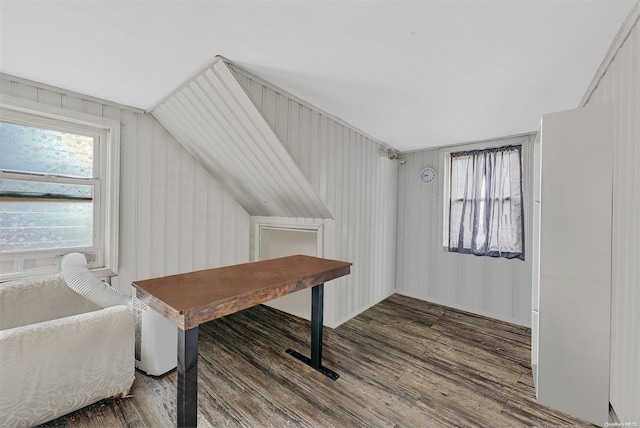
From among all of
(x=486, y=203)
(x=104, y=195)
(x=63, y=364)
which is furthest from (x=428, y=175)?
(x=63, y=364)

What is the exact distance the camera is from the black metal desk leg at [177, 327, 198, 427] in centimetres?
116

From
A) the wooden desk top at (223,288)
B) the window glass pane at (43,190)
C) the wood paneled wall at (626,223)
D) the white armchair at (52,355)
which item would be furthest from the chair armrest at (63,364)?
the wood paneled wall at (626,223)

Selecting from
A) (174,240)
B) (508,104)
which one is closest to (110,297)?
(174,240)

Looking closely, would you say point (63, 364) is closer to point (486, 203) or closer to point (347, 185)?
point (347, 185)

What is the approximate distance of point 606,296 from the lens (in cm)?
152

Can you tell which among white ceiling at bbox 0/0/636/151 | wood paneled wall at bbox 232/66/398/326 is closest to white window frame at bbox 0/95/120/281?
white ceiling at bbox 0/0/636/151

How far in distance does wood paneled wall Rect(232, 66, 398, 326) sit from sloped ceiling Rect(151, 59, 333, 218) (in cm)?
11

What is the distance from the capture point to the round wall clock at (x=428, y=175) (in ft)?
12.5

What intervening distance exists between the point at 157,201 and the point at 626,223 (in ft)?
11.4

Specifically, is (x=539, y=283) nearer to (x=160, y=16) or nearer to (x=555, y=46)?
(x=555, y=46)

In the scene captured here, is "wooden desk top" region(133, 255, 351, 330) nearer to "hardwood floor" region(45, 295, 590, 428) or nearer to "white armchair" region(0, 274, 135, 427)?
"white armchair" region(0, 274, 135, 427)

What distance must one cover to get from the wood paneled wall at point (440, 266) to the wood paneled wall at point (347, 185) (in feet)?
0.74

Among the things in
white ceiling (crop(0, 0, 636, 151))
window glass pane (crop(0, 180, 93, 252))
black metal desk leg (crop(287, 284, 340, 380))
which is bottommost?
black metal desk leg (crop(287, 284, 340, 380))

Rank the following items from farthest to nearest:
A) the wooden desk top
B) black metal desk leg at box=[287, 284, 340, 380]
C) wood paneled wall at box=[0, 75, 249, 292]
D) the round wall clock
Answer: the round wall clock
wood paneled wall at box=[0, 75, 249, 292]
black metal desk leg at box=[287, 284, 340, 380]
the wooden desk top
